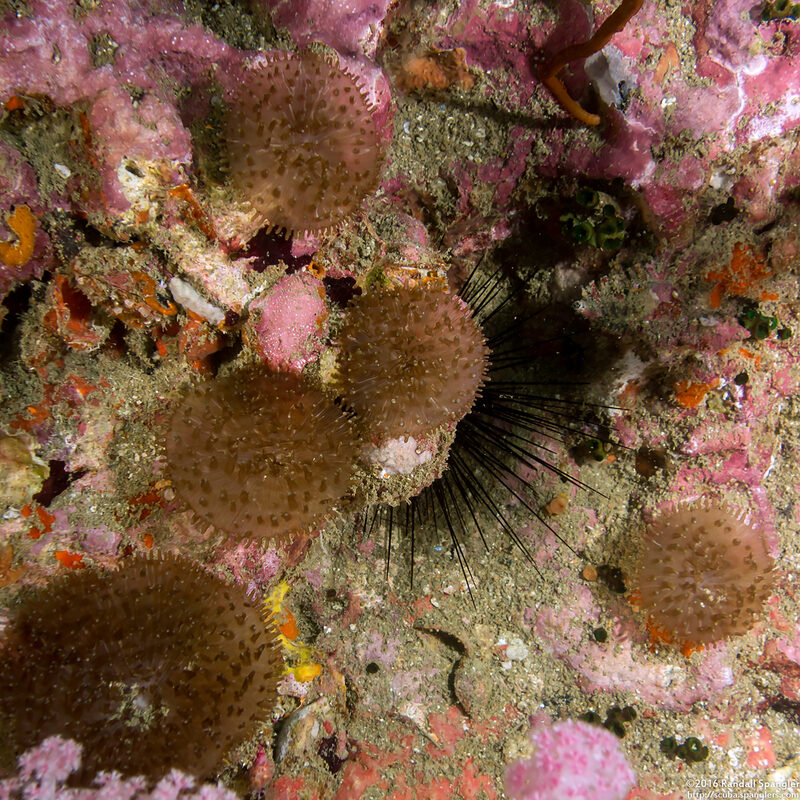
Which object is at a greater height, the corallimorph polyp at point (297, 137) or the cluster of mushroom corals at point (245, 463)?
the corallimorph polyp at point (297, 137)

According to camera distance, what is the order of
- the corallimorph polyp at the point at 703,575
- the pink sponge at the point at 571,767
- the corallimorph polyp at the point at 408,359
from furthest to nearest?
1. the pink sponge at the point at 571,767
2. the corallimorph polyp at the point at 703,575
3. the corallimorph polyp at the point at 408,359

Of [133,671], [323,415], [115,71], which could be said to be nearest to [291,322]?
[323,415]

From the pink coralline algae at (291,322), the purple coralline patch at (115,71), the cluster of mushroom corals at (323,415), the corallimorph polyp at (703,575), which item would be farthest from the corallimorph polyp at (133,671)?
the corallimorph polyp at (703,575)

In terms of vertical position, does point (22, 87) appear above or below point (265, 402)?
above

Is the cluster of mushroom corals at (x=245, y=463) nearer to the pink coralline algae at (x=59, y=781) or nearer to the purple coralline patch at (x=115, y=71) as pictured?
the pink coralline algae at (x=59, y=781)

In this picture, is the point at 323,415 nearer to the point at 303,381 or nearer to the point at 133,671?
the point at 303,381

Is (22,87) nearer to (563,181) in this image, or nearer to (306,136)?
(306,136)

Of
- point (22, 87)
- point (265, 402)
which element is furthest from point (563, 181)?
point (22, 87)
